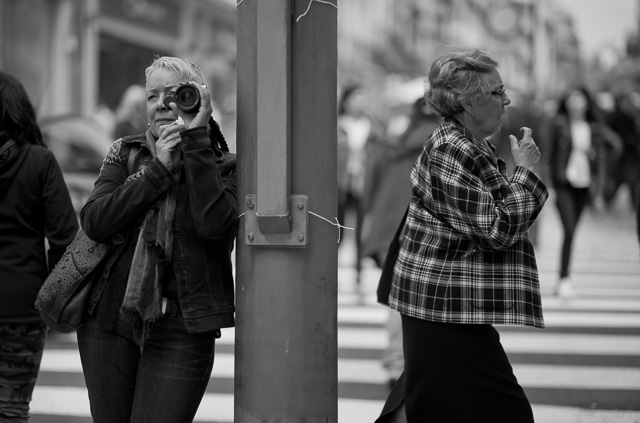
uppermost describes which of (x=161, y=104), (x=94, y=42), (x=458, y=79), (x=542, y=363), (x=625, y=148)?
(x=94, y=42)

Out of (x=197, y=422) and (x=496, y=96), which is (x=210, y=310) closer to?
(x=496, y=96)

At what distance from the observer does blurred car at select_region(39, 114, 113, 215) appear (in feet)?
31.9

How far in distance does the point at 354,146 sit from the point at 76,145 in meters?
3.36

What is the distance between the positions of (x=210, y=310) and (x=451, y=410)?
0.90 metres

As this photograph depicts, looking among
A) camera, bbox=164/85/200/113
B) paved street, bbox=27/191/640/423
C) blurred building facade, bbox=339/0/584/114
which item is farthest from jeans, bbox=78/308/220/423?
paved street, bbox=27/191/640/423

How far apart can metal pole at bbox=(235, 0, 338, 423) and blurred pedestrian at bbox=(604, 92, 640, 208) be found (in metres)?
16.2

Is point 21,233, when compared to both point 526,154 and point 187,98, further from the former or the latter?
point 526,154

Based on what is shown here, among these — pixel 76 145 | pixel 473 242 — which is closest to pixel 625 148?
pixel 76 145

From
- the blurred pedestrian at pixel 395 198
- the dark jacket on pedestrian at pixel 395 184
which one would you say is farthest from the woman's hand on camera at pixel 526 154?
the dark jacket on pedestrian at pixel 395 184

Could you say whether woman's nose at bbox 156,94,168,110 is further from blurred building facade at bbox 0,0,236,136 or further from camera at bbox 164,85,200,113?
blurred building facade at bbox 0,0,236,136

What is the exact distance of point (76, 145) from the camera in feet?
32.8

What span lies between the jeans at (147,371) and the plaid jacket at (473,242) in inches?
30.5

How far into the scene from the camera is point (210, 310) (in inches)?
135

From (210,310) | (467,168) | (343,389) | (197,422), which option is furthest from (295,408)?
(343,389)
